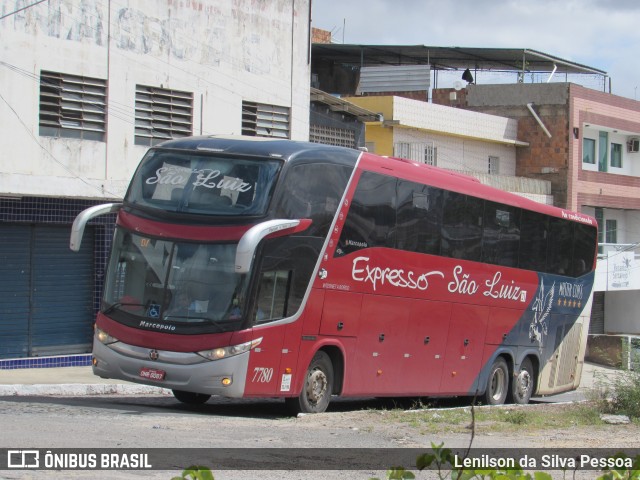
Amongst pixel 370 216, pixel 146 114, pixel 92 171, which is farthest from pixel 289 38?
pixel 370 216

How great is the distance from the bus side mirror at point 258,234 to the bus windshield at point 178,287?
0.53m

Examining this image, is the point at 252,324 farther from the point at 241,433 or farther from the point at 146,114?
the point at 146,114

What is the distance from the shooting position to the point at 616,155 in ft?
134

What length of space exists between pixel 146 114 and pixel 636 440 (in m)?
13.1

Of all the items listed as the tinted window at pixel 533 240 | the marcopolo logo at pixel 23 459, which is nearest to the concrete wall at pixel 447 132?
the tinted window at pixel 533 240

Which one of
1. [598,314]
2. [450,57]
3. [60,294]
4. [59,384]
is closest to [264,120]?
[60,294]

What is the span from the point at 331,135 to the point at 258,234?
52.8ft

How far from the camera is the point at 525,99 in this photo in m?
37.8

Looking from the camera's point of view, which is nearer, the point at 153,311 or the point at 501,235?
the point at 153,311

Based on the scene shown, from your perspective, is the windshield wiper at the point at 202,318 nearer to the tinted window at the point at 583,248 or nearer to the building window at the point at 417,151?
the tinted window at the point at 583,248

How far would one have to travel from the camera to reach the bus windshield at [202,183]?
515 inches

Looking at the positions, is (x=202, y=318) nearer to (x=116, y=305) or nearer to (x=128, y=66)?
(x=116, y=305)

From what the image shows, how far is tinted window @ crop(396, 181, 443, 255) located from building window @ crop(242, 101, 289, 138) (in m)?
8.64

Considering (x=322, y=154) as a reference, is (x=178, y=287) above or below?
below
